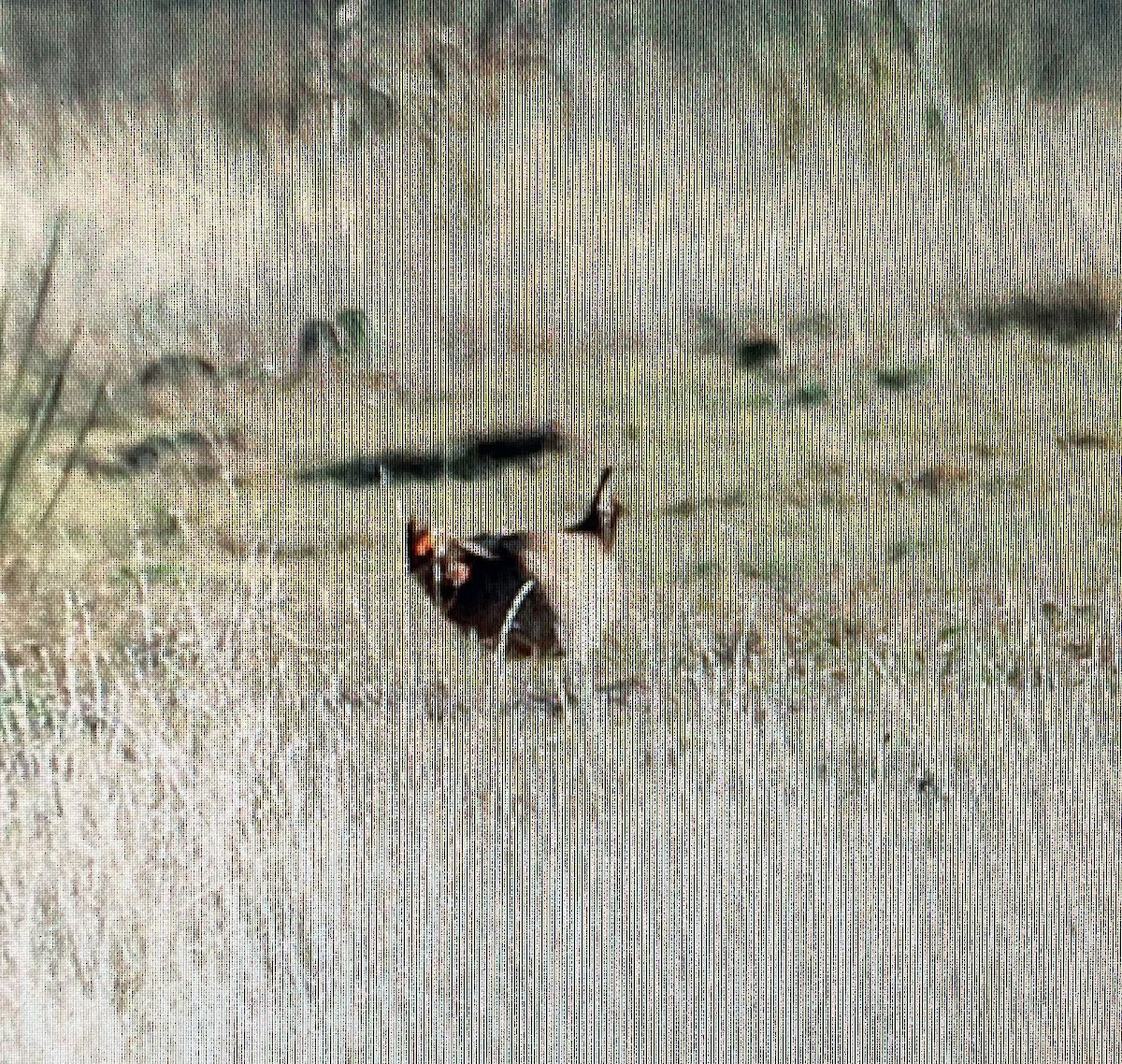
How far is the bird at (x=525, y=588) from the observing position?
2012 millimetres

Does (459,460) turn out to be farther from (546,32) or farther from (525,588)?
(546,32)

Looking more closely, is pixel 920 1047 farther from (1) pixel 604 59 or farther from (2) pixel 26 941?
(1) pixel 604 59

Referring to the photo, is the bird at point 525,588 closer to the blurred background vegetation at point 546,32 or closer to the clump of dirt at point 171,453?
the clump of dirt at point 171,453

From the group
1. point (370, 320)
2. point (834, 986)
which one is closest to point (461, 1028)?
point (834, 986)

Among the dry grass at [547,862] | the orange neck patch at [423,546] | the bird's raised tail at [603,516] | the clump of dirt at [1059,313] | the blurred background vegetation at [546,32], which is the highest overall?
the blurred background vegetation at [546,32]

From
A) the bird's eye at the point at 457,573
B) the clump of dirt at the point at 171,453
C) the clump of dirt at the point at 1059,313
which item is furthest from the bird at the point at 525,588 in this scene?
the clump of dirt at the point at 1059,313

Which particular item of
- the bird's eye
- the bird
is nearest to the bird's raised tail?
the bird

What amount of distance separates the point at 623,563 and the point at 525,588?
111 mm

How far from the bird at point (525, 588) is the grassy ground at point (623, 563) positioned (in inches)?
1.2

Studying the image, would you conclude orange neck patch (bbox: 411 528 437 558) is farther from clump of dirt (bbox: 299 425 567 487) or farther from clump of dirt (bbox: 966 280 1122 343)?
clump of dirt (bbox: 966 280 1122 343)

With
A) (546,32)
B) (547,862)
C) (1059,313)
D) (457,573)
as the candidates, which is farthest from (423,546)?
(1059,313)

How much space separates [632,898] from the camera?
1984mm

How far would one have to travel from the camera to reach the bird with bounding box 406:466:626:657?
201 cm

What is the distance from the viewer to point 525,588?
6.60 feet
